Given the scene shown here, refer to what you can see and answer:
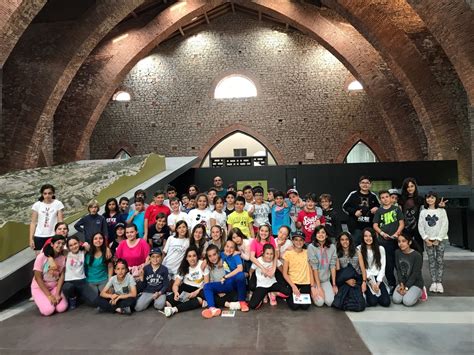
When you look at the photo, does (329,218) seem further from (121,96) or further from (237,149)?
(121,96)

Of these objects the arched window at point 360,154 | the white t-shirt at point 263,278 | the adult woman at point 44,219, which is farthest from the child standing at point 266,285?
the arched window at point 360,154

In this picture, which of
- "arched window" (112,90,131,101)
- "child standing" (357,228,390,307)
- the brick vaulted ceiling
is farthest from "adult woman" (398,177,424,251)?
"arched window" (112,90,131,101)

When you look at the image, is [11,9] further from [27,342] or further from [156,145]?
[156,145]

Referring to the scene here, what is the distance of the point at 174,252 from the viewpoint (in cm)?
428

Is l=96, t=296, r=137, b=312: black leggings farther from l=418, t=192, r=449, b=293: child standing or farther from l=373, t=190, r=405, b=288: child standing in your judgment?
l=418, t=192, r=449, b=293: child standing

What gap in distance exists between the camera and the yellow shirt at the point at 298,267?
156 inches

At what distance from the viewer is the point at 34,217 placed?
14.4ft

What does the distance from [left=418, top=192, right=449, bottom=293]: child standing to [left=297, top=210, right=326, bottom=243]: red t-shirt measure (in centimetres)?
127

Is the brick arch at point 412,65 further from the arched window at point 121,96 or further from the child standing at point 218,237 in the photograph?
the arched window at point 121,96

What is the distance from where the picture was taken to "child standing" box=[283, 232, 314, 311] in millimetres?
3922

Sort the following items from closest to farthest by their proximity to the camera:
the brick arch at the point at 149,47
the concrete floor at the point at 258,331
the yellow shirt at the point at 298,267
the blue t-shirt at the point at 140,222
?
the concrete floor at the point at 258,331 → the yellow shirt at the point at 298,267 → the blue t-shirt at the point at 140,222 → the brick arch at the point at 149,47

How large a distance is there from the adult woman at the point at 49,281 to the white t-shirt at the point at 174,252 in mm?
1216

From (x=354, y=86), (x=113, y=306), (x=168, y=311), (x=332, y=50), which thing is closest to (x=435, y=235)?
(x=168, y=311)

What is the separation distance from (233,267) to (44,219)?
2543 mm
